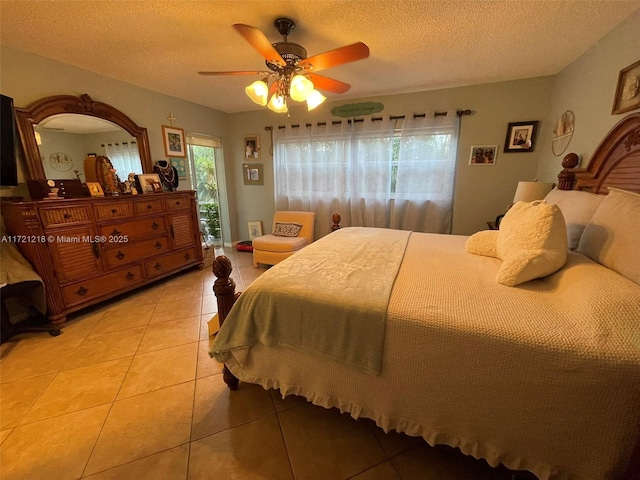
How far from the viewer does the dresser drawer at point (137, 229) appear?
244 cm

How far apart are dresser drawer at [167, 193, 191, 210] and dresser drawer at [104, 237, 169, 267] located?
40 centimetres

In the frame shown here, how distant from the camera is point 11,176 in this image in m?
1.98

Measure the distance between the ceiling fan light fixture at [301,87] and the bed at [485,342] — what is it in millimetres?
1133

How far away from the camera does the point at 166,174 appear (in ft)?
10.5

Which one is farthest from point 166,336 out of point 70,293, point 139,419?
point 70,293

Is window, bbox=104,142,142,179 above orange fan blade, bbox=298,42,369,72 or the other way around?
the other way around

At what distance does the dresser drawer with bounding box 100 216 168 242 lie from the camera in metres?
2.44

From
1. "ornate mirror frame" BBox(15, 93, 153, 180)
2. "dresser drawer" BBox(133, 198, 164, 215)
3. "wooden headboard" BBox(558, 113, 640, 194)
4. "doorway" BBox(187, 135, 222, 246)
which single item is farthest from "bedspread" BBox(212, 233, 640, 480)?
"doorway" BBox(187, 135, 222, 246)

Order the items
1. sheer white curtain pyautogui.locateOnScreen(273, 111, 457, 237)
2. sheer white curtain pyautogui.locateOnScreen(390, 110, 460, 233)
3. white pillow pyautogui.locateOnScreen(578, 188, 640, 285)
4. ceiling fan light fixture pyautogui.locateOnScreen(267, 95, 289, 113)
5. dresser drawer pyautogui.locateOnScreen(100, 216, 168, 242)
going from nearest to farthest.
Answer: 1. white pillow pyautogui.locateOnScreen(578, 188, 640, 285)
2. ceiling fan light fixture pyautogui.locateOnScreen(267, 95, 289, 113)
3. dresser drawer pyautogui.locateOnScreen(100, 216, 168, 242)
4. sheer white curtain pyautogui.locateOnScreen(390, 110, 460, 233)
5. sheer white curtain pyautogui.locateOnScreen(273, 111, 457, 237)

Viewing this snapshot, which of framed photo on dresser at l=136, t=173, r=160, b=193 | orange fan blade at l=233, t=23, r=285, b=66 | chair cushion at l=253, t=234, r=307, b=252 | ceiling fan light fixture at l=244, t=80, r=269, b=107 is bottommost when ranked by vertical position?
chair cushion at l=253, t=234, r=307, b=252

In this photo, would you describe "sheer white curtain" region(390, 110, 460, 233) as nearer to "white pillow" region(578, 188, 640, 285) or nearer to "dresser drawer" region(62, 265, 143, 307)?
"white pillow" region(578, 188, 640, 285)

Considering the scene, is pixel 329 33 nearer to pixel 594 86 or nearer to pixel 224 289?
pixel 224 289

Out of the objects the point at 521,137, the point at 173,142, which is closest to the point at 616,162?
the point at 521,137

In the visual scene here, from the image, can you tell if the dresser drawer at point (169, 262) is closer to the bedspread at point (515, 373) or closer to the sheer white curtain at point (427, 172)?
the bedspread at point (515, 373)
